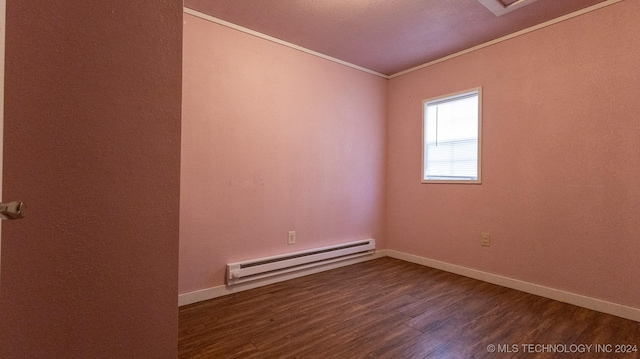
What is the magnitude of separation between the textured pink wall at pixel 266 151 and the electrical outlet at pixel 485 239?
1211 mm

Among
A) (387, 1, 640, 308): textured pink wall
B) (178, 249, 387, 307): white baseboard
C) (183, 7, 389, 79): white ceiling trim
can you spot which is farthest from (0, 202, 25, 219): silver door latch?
(387, 1, 640, 308): textured pink wall

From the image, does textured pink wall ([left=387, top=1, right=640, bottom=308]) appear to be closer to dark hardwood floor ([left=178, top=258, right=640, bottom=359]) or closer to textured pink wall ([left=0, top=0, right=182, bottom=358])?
dark hardwood floor ([left=178, top=258, right=640, bottom=359])

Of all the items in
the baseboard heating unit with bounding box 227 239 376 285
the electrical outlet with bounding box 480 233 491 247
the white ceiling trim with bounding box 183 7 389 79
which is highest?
the white ceiling trim with bounding box 183 7 389 79

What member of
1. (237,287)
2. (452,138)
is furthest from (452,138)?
(237,287)

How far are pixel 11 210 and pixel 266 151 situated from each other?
86.1 inches

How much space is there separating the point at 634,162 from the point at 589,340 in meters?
1.29

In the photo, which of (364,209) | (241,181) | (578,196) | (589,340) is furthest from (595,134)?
(241,181)

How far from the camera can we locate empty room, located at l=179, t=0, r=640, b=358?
1.98m

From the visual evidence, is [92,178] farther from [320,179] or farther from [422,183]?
[422,183]

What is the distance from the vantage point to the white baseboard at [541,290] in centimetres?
208

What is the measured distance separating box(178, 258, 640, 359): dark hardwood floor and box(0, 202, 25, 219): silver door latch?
1.36 metres

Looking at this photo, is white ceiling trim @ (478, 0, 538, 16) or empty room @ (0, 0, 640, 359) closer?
empty room @ (0, 0, 640, 359)

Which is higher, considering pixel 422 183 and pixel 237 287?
pixel 422 183

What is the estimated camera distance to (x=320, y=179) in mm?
3125
